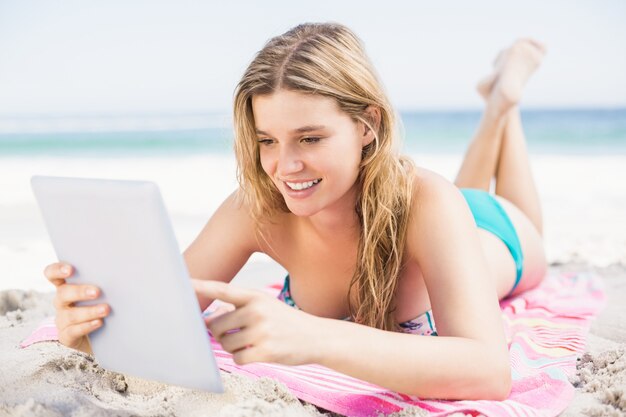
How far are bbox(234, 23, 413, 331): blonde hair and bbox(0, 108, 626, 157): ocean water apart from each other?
8816 mm

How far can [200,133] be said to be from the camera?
13.5 meters

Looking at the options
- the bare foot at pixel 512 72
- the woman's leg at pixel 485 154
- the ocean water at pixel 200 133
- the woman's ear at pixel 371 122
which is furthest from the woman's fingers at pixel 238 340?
the ocean water at pixel 200 133

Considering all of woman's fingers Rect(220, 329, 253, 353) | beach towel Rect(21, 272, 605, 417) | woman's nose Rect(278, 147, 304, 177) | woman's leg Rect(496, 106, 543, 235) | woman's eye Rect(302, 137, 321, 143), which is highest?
woman's eye Rect(302, 137, 321, 143)

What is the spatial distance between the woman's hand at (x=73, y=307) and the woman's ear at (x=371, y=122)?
0.90 meters

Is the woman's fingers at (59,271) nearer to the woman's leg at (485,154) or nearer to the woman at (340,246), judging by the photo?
the woman at (340,246)

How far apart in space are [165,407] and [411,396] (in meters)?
0.65

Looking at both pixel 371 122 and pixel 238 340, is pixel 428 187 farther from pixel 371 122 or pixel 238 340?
pixel 238 340

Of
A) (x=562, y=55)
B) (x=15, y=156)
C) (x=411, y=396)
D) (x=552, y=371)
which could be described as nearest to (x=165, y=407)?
(x=411, y=396)

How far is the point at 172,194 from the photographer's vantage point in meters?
7.80

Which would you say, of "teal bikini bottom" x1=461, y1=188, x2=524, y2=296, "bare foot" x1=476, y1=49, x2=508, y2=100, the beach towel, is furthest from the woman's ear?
"bare foot" x1=476, y1=49, x2=508, y2=100

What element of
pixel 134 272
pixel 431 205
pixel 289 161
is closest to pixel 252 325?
pixel 134 272

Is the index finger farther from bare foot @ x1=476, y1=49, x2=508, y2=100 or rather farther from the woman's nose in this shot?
bare foot @ x1=476, y1=49, x2=508, y2=100

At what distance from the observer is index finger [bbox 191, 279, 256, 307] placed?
133cm

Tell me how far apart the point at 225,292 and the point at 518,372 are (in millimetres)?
1258
